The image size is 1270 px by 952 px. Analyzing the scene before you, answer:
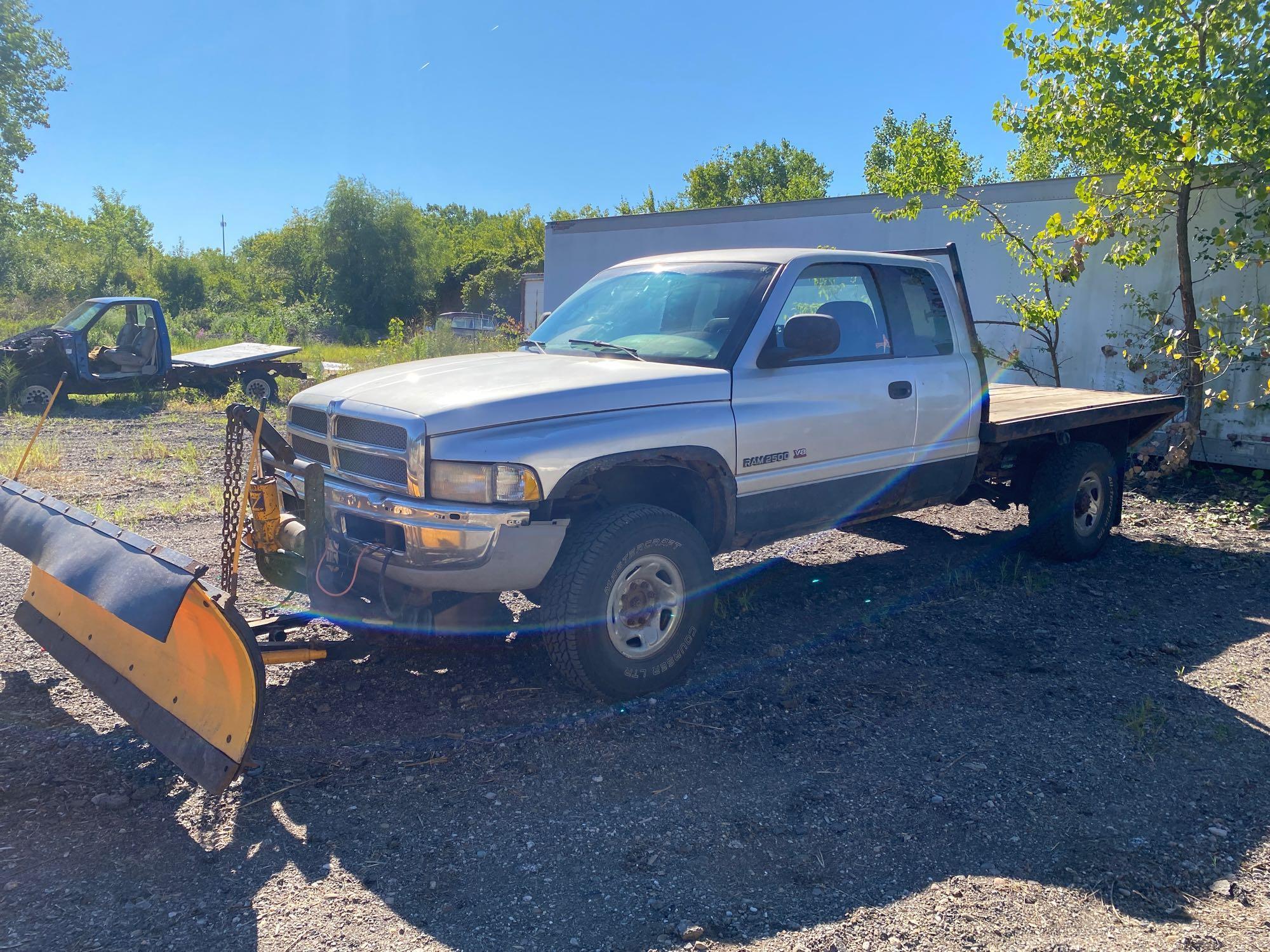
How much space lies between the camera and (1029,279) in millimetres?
11000

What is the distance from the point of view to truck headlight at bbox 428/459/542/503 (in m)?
3.76

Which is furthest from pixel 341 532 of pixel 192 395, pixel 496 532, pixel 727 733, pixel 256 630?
pixel 192 395

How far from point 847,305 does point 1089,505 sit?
2.94 metres

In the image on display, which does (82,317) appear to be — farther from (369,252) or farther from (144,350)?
(369,252)

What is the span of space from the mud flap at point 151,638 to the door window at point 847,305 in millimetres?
3122

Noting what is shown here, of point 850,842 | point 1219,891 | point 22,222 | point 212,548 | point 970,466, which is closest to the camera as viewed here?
point 1219,891

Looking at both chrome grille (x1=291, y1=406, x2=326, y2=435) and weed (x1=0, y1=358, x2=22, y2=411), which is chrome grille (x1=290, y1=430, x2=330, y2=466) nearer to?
chrome grille (x1=291, y1=406, x2=326, y2=435)

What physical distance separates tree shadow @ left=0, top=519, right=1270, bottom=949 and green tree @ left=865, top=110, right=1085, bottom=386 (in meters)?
5.79

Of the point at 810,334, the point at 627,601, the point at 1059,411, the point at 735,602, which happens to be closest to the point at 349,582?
the point at 627,601

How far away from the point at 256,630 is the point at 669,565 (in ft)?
5.78

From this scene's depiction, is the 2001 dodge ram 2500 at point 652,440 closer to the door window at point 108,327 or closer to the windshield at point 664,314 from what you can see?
the windshield at point 664,314

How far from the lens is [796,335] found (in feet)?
14.7

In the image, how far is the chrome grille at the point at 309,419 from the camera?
432cm

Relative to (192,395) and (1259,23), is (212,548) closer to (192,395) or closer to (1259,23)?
(1259,23)
